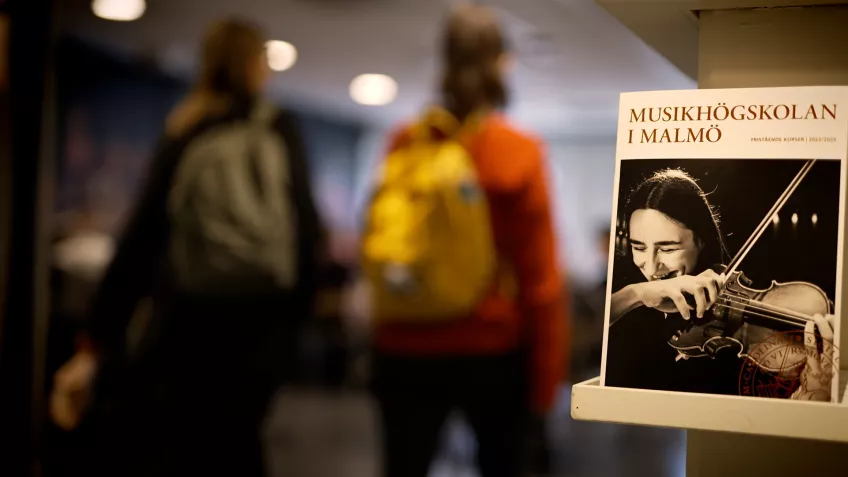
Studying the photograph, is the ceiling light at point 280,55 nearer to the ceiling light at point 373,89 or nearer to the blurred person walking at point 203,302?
the ceiling light at point 373,89

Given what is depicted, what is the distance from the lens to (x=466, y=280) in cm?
197


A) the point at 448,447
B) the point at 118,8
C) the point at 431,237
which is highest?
the point at 118,8

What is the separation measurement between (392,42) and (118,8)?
2037mm

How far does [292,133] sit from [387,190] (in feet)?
1.82

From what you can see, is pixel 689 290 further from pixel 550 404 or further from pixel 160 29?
pixel 160 29

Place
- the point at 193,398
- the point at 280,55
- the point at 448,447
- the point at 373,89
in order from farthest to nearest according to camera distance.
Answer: the point at 373,89, the point at 280,55, the point at 448,447, the point at 193,398

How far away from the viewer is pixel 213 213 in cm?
236

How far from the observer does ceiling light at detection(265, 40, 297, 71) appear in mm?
6328

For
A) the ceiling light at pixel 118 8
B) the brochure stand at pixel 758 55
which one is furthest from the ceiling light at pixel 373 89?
the brochure stand at pixel 758 55

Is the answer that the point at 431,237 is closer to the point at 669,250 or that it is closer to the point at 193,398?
the point at 193,398

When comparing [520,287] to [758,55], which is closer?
[758,55]

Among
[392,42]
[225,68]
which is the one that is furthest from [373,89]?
[225,68]

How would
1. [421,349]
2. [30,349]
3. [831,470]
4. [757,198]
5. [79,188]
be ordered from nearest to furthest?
[757,198]
[831,470]
[421,349]
[30,349]
[79,188]

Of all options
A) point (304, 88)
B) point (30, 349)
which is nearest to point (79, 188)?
point (304, 88)
